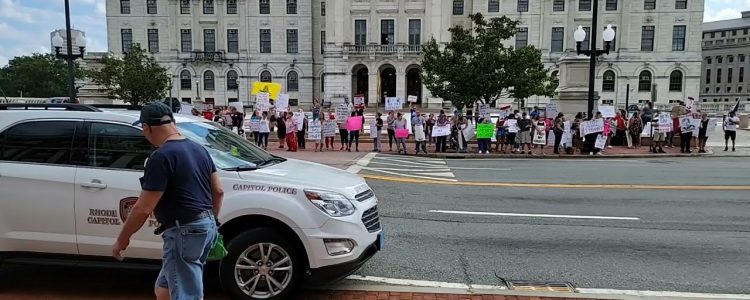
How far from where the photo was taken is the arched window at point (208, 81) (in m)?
67.0

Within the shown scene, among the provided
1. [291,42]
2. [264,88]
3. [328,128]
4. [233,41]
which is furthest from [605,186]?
[233,41]

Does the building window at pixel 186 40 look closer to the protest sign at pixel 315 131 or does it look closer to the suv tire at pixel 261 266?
the protest sign at pixel 315 131

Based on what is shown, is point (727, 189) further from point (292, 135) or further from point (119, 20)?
point (119, 20)

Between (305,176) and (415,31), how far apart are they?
58.5 m

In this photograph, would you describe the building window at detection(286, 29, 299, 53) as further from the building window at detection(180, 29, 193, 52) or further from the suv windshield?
the suv windshield

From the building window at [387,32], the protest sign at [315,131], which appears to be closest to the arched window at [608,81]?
the building window at [387,32]

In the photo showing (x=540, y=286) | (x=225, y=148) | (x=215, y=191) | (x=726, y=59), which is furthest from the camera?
(x=726, y=59)

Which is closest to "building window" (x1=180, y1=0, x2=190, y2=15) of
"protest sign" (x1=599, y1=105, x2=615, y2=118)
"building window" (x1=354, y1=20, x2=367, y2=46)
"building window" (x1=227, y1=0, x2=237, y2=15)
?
"building window" (x1=227, y1=0, x2=237, y2=15)

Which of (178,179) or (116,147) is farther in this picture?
(116,147)

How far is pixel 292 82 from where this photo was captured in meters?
67.4

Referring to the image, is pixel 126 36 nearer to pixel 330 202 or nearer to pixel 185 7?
pixel 185 7

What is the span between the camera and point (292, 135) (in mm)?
20281

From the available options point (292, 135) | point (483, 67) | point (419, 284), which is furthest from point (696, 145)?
point (419, 284)

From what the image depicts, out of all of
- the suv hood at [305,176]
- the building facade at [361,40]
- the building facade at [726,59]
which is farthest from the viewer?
the building facade at [726,59]
